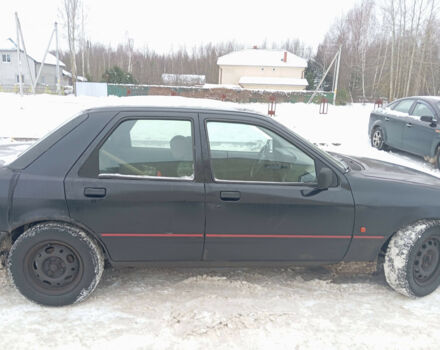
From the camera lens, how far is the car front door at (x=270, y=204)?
2932mm

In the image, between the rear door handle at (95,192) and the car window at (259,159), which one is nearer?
the rear door handle at (95,192)

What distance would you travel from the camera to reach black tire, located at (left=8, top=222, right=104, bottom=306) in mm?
2785

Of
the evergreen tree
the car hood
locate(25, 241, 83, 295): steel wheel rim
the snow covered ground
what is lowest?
the snow covered ground

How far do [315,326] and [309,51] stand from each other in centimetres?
8470

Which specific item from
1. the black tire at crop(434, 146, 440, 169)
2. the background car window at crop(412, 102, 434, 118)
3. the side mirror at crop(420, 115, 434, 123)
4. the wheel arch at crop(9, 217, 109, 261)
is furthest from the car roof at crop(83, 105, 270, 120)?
the background car window at crop(412, 102, 434, 118)

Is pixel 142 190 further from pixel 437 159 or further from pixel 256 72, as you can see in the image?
pixel 256 72

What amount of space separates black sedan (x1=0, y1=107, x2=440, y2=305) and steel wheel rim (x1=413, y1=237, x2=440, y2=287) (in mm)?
10

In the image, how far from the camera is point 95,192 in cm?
281

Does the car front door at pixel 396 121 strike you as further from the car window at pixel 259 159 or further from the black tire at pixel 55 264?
the black tire at pixel 55 264

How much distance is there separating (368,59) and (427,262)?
162 ft

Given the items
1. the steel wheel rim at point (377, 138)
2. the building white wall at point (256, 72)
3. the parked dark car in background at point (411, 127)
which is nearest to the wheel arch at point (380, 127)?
the parked dark car in background at point (411, 127)

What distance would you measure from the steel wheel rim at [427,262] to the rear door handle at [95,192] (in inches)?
106

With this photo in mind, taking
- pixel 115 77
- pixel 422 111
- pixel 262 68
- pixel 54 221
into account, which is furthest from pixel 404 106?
pixel 262 68

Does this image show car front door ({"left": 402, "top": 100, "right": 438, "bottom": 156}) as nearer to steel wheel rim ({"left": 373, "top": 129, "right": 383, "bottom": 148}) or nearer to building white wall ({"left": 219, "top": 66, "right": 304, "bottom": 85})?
steel wheel rim ({"left": 373, "top": 129, "right": 383, "bottom": 148})
